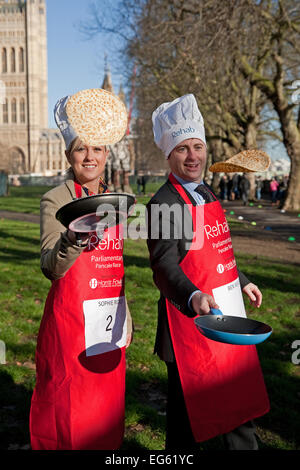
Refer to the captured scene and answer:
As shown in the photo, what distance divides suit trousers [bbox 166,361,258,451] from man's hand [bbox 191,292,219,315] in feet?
1.79

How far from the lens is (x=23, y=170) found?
103375 millimetres

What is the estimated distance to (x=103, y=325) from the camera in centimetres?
255

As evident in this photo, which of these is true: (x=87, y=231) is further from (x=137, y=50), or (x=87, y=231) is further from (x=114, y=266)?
(x=137, y=50)

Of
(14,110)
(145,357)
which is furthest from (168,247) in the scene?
(14,110)

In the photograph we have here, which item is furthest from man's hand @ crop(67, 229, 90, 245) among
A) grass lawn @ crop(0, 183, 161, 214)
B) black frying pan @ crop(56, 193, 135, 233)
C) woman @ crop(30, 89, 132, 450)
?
grass lawn @ crop(0, 183, 161, 214)

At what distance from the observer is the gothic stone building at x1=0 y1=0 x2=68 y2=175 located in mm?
102625

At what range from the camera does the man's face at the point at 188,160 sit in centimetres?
263

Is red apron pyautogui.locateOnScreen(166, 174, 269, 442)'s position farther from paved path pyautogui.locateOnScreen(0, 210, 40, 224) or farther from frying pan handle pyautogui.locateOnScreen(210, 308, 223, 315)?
paved path pyautogui.locateOnScreen(0, 210, 40, 224)

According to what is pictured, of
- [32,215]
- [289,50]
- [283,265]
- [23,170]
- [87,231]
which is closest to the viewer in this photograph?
[87,231]

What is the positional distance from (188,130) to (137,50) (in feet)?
65.3

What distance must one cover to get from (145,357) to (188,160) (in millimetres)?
2740

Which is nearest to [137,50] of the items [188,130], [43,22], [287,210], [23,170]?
[287,210]

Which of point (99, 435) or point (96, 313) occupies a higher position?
point (96, 313)
